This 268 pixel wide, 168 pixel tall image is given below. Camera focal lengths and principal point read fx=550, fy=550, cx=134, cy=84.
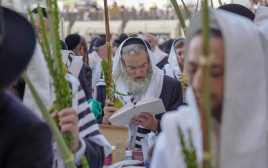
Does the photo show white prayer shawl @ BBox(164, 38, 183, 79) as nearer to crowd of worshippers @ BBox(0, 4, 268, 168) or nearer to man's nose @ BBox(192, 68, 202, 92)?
crowd of worshippers @ BBox(0, 4, 268, 168)

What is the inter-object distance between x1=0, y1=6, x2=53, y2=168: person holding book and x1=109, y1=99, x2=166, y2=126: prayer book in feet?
6.76

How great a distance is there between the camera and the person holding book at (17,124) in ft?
4.89

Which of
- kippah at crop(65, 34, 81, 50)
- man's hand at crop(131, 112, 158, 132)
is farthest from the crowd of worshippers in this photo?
kippah at crop(65, 34, 81, 50)

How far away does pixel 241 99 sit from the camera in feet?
5.17

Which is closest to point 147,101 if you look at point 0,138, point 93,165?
point 93,165

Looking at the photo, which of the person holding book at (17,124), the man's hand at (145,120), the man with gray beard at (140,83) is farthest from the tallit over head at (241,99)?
the man with gray beard at (140,83)

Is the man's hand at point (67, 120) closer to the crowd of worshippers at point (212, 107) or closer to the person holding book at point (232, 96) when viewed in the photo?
the crowd of worshippers at point (212, 107)

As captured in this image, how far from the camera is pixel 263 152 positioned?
1.65 metres

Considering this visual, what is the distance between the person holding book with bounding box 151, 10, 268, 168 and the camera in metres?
1.57

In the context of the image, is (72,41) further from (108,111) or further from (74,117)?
(74,117)

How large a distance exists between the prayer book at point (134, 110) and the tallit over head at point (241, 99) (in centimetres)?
205

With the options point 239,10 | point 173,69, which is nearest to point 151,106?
point 239,10

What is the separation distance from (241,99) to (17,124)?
64 centimetres

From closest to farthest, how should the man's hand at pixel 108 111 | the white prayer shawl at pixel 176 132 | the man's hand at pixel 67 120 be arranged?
the white prayer shawl at pixel 176 132 → the man's hand at pixel 67 120 → the man's hand at pixel 108 111
